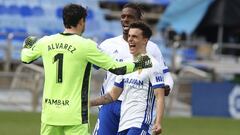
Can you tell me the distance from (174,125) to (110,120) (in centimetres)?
979

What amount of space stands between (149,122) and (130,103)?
285 mm

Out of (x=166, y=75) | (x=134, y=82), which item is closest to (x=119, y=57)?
(x=166, y=75)

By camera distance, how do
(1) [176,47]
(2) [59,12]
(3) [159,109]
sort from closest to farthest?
(3) [159,109] → (1) [176,47] → (2) [59,12]

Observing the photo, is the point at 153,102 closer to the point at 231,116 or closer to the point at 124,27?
the point at 124,27

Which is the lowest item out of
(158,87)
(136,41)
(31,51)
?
(158,87)

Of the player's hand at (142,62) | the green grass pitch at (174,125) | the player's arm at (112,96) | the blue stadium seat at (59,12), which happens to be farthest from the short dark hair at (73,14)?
the blue stadium seat at (59,12)

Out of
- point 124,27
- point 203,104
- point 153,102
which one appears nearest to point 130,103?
point 153,102

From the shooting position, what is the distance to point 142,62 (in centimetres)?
862

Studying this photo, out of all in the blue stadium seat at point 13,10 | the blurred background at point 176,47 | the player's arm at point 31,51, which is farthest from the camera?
the blue stadium seat at point 13,10

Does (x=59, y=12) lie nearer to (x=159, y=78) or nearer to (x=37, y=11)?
(x=37, y=11)

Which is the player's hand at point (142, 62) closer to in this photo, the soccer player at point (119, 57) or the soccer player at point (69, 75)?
the soccer player at point (69, 75)

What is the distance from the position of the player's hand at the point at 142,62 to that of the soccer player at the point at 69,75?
164 millimetres

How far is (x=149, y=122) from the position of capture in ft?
30.6

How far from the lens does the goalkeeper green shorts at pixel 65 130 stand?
27.6 feet
